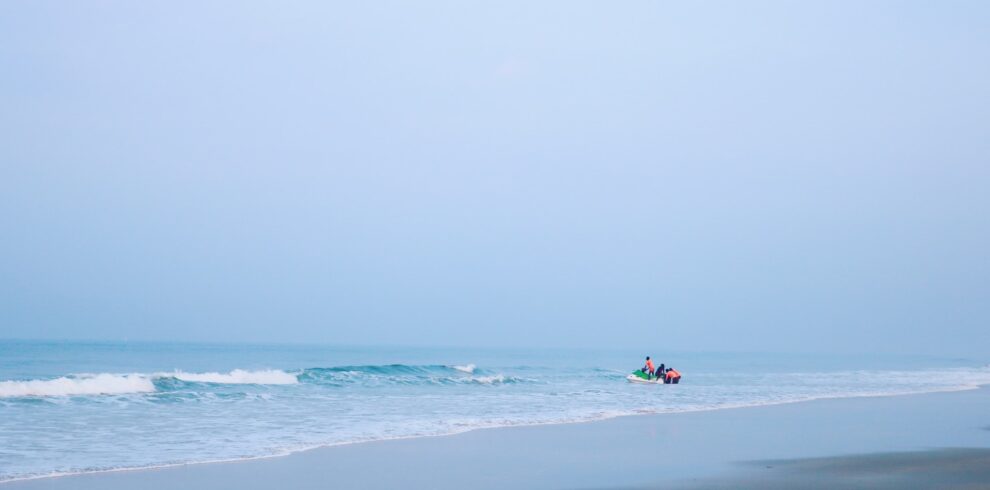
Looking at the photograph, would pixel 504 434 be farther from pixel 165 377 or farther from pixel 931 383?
pixel 931 383

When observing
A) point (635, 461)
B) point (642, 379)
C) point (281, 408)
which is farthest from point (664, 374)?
point (635, 461)

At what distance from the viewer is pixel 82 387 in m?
24.9

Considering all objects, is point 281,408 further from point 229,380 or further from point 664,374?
point 664,374

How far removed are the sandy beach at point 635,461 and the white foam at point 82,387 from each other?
41.8ft

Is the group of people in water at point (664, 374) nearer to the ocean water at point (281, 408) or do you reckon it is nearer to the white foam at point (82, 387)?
the ocean water at point (281, 408)

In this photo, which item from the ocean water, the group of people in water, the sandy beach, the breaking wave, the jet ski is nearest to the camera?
the sandy beach

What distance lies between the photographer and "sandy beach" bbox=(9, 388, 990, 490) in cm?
1077

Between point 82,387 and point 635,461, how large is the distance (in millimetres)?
18093

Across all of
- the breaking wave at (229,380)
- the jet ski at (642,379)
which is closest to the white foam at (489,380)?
the breaking wave at (229,380)

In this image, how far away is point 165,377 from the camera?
29.4 metres

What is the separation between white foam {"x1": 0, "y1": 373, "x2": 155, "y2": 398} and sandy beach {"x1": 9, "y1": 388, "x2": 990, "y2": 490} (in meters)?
12.8

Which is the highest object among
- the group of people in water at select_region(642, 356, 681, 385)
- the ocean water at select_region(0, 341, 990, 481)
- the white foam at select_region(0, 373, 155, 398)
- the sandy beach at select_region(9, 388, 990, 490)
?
the group of people in water at select_region(642, 356, 681, 385)

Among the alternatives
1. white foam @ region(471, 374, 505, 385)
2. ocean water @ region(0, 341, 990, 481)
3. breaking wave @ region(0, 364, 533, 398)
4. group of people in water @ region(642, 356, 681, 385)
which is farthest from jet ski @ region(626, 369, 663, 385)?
white foam @ region(471, 374, 505, 385)

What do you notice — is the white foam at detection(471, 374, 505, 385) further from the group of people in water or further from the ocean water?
the group of people in water
